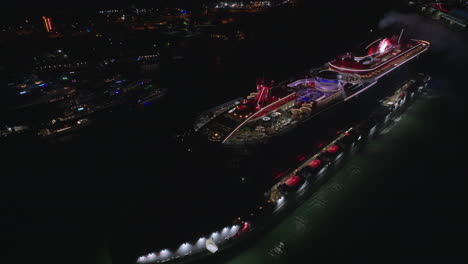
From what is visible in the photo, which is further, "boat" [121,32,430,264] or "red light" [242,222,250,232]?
"red light" [242,222,250,232]

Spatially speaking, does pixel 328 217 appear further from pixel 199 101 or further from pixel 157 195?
pixel 199 101

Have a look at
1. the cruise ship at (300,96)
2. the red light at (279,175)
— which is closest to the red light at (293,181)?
the red light at (279,175)

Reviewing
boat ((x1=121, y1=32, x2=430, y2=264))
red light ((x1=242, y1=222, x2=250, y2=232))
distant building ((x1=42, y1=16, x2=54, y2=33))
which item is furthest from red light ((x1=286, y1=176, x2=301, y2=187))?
distant building ((x1=42, y1=16, x2=54, y2=33))

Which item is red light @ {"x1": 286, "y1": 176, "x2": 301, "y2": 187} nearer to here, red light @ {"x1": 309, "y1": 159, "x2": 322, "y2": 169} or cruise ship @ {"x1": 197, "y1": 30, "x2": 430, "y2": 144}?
red light @ {"x1": 309, "y1": 159, "x2": 322, "y2": 169}

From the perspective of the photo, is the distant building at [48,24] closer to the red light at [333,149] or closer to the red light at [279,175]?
the red light at [279,175]

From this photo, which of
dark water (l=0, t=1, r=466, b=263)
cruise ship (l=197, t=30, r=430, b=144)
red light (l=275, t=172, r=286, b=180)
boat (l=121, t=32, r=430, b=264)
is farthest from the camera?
cruise ship (l=197, t=30, r=430, b=144)

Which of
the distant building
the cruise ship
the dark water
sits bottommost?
the dark water

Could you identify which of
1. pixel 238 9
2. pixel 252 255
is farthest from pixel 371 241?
pixel 238 9
